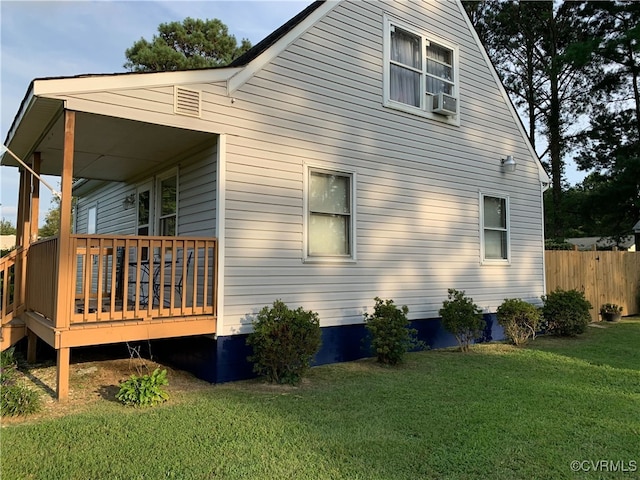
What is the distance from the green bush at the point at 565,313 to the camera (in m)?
9.55

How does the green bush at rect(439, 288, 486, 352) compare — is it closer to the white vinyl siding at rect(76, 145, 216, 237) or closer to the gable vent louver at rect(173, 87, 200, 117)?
the white vinyl siding at rect(76, 145, 216, 237)

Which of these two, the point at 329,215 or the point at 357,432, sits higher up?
the point at 329,215

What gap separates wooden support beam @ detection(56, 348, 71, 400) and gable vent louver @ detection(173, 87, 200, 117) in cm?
299

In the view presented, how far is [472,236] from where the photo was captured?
359 inches

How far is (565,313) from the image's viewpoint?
9.54 metres

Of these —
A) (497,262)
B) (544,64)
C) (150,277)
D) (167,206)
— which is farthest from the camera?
(544,64)

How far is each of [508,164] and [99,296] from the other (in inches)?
321

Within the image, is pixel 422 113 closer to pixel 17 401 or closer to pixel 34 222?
pixel 34 222

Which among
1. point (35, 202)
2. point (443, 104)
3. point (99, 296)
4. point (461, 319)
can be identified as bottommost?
point (461, 319)

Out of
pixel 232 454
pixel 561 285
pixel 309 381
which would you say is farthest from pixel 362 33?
pixel 561 285

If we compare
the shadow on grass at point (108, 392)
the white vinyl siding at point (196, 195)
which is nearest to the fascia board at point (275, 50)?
the white vinyl siding at point (196, 195)

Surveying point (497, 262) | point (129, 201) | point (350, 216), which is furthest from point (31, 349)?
point (497, 262)

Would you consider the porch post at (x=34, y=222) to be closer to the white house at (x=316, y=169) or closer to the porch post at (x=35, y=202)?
the porch post at (x=35, y=202)

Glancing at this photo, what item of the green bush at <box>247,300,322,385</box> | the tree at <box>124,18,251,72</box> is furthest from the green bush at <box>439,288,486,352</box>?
the tree at <box>124,18,251,72</box>
